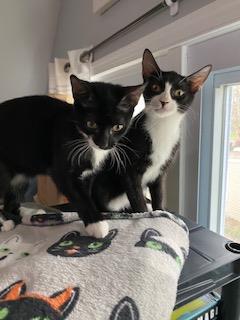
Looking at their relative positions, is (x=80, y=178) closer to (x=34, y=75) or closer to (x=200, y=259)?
(x=200, y=259)

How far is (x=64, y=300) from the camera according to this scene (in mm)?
409

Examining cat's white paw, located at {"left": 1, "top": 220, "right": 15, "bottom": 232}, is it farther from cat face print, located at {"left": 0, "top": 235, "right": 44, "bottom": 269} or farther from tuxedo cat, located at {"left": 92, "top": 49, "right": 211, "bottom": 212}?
tuxedo cat, located at {"left": 92, "top": 49, "right": 211, "bottom": 212}

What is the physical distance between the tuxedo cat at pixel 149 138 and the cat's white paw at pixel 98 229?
16cm

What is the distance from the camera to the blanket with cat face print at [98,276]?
401 mm

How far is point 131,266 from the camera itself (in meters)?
0.48

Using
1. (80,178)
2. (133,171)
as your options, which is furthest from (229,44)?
(80,178)

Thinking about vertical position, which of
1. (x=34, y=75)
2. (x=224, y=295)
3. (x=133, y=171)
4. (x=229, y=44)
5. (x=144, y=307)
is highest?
(x=34, y=75)

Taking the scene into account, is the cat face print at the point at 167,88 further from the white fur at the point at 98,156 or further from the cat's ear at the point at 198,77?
the white fur at the point at 98,156

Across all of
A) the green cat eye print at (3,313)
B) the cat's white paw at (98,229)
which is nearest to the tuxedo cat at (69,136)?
the cat's white paw at (98,229)

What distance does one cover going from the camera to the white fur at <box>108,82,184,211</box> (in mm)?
756

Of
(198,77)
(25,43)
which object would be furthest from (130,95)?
(25,43)

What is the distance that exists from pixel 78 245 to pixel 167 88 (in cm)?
45

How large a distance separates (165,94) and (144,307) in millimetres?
509

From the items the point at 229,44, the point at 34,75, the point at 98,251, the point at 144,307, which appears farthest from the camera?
the point at 34,75
